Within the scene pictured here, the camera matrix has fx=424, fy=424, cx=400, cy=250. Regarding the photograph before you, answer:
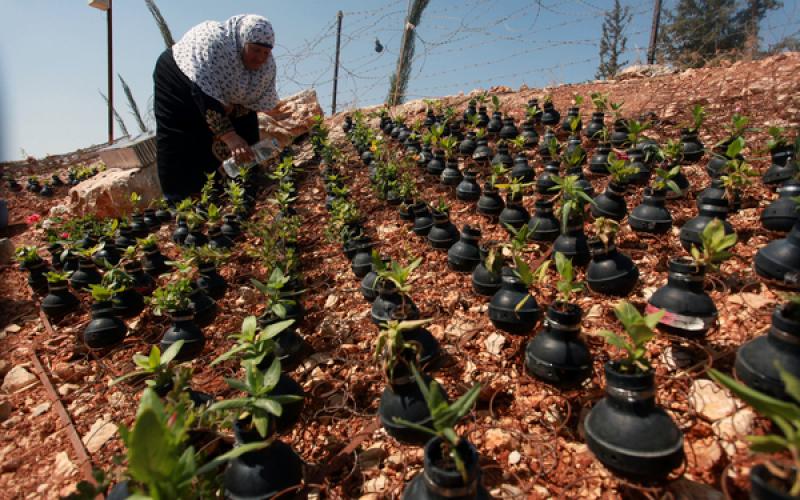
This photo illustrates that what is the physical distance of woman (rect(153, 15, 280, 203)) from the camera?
4445 millimetres

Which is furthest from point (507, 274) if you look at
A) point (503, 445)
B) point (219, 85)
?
point (219, 85)

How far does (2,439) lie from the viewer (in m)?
2.20

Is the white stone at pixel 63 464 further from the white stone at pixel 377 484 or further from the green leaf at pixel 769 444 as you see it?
the green leaf at pixel 769 444

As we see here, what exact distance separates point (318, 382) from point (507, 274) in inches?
43.5

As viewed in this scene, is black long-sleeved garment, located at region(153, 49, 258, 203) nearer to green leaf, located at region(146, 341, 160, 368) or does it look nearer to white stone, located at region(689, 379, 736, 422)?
green leaf, located at region(146, 341, 160, 368)

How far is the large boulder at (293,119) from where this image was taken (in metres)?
7.68

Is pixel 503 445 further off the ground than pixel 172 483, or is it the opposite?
pixel 172 483

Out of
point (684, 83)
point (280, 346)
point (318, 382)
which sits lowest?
point (318, 382)

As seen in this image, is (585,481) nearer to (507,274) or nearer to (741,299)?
(507,274)

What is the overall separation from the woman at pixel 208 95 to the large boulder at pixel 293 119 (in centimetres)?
217

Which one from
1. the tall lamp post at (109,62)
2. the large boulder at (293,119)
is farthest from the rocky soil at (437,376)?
the tall lamp post at (109,62)

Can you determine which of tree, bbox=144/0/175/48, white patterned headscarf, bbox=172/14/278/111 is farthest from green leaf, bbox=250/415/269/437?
tree, bbox=144/0/175/48

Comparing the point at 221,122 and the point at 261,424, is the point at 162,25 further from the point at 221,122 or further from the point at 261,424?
the point at 261,424

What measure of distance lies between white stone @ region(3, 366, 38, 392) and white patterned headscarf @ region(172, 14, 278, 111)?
3.09 m
